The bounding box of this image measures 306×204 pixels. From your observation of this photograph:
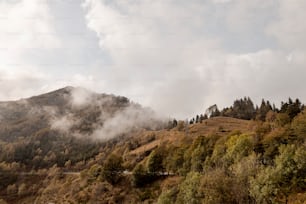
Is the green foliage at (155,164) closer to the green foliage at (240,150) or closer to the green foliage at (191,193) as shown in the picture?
the green foliage at (240,150)

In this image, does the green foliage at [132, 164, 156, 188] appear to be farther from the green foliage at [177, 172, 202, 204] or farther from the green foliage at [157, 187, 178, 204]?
the green foliage at [177, 172, 202, 204]

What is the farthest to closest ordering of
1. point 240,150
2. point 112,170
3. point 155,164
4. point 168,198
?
point 112,170 < point 155,164 < point 240,150 < point 168,198

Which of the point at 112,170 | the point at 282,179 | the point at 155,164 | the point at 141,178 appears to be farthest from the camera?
the point at 112,170

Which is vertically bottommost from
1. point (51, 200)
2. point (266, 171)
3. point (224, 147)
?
point (51, 200)

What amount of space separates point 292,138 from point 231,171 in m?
29.6

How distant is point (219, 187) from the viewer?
76.9 m

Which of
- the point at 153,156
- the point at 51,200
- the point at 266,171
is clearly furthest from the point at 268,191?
the point at 51,200

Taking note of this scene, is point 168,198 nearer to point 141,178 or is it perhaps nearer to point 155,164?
point 141,178

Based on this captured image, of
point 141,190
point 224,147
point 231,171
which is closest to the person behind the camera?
point 231,171

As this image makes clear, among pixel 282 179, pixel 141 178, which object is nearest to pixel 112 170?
pixel 141 178

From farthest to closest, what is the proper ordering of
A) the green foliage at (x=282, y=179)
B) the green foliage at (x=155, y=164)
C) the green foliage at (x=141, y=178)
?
the green foliage at (x=155, y=164) → the green foliage at (x=141, y=178) → the green foliage at (x=282, y=179)

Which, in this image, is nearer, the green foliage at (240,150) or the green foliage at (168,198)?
the green foliage at (168,198)

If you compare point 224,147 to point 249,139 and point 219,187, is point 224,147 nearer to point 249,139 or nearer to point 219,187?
point 249,139

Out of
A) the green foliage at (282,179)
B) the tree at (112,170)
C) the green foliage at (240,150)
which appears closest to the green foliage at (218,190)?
the green foliage at (282,179)
